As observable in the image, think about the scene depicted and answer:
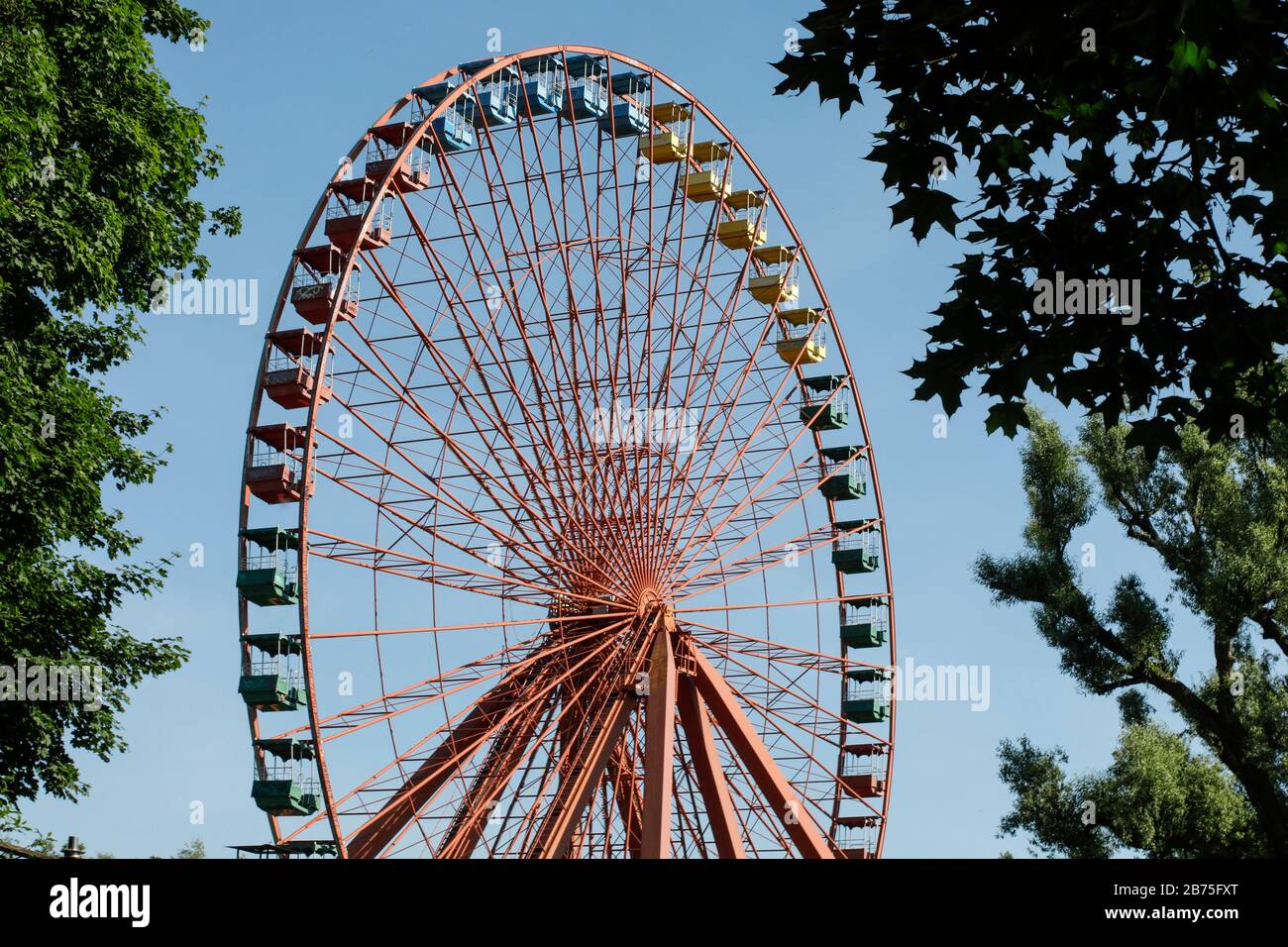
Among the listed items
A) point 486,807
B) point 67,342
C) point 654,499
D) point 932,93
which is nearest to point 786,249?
point 654,499

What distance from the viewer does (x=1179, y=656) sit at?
22.8 m

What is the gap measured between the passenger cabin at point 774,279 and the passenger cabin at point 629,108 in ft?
11.6

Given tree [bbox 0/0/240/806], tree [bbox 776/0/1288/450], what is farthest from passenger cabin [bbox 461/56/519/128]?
tree [bbox 776/0/1288/450]

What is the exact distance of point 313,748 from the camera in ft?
67.9

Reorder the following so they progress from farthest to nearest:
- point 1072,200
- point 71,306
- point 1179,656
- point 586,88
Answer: point 586,88 → point 1179,656 → point 71,306 → point 1072,200

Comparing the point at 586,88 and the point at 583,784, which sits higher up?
the point at 586,88

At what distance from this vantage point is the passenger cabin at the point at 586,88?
2812 cm

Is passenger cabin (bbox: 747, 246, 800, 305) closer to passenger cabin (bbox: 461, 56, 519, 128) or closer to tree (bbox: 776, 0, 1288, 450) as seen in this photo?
passenger cabin (bbox: 461, 56, 519, 128)

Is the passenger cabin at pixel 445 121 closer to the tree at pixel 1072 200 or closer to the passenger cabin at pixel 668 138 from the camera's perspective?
the passenger cabin at pixel 668 138

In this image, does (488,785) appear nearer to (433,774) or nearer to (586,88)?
(433,774)

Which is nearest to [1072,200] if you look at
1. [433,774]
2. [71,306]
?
[71,306]

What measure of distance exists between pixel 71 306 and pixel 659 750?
34.7 feet

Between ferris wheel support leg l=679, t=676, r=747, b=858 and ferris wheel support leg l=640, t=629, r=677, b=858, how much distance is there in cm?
85
